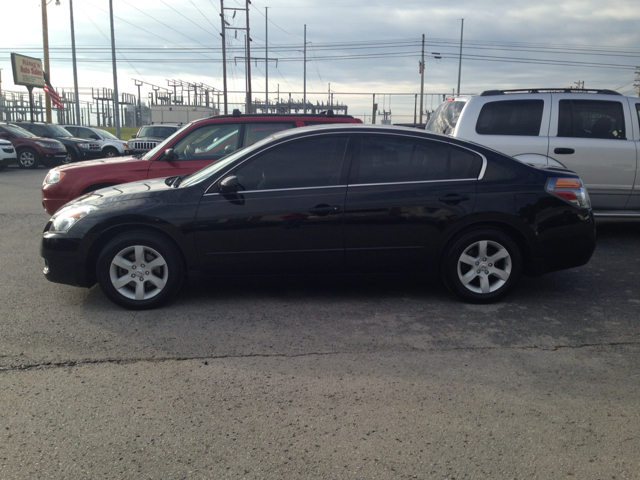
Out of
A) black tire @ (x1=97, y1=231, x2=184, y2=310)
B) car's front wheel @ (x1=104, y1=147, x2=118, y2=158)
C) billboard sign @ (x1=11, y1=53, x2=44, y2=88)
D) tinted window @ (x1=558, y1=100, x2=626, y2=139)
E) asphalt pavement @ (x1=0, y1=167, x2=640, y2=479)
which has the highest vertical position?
billboard sign @ (x1=11, y1=53, x2=44, y2=88)

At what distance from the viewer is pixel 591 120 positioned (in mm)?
7590

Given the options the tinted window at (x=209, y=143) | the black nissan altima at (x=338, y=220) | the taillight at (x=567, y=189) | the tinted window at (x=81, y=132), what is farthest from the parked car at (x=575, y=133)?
the tinted window at (x=81, y=132)

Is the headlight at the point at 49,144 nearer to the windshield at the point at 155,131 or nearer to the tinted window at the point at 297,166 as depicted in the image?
the windshield at the point at 155,131

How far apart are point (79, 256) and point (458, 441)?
3518mm

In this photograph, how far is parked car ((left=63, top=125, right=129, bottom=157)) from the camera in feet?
80.9

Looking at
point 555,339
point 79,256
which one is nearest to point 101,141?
point 79,256

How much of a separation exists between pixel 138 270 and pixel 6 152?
1761 cm

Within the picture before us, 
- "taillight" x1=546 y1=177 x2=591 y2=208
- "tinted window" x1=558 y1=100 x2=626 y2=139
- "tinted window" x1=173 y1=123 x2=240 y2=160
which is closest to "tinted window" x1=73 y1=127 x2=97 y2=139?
"tinted window" x1=173 y1=123 x2=240 y2=160

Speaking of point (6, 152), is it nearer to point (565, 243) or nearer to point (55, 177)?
point (55, 177)

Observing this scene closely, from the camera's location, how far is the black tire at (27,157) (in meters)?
21.0

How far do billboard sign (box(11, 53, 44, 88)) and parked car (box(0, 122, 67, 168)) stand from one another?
747 inches

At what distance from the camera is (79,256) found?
15.9 feet

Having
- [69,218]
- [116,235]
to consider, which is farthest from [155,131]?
[116,235]

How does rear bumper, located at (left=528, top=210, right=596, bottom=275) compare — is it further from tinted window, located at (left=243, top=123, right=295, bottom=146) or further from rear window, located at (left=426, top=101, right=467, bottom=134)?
tinted window, located at (left=243, top=123, right=295, bottom=146)
